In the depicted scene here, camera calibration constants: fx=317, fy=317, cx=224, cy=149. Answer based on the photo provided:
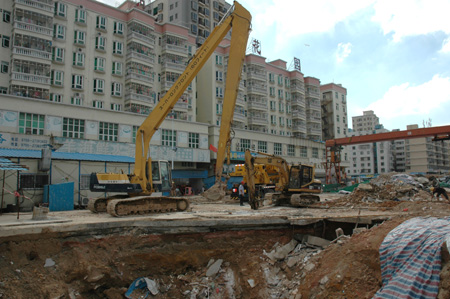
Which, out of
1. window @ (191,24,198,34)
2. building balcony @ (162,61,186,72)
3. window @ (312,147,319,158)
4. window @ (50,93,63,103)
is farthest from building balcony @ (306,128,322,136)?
window @ (50,93,63,103)

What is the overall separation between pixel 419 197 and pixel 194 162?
29.7 metres

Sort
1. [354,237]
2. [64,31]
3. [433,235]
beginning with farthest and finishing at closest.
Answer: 1. [64,31]
2. [354,237]
3. [433,235]

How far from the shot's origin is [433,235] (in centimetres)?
699

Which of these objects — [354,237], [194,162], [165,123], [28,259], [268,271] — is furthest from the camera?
[194,162]

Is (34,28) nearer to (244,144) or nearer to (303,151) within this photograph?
(244,144)

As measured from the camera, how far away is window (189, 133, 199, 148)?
139ft

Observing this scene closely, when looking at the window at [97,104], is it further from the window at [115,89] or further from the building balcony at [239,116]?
the building balcony at [239,116]

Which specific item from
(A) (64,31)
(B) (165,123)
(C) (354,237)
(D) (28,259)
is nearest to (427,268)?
(C) (354,237)

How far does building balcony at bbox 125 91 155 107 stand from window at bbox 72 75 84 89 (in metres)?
5.45

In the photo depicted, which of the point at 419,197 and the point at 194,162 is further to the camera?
the point at 194,162

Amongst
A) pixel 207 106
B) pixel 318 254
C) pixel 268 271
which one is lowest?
pixel 268 271

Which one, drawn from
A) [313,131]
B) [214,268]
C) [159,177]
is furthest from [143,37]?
[313,131]

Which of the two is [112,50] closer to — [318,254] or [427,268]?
[318,254]

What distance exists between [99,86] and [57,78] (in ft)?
15.2
